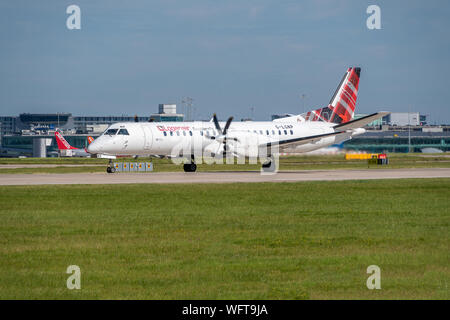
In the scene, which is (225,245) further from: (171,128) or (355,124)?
(355,124)

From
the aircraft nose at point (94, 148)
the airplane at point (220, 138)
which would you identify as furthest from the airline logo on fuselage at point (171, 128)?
the aircraft nose at point (94, 148)

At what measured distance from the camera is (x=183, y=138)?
50.1m

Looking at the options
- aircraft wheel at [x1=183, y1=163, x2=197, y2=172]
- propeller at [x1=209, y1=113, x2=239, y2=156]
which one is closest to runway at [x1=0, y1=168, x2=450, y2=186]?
propeller at [x1=209, y1=113, x2=239, y2=156]

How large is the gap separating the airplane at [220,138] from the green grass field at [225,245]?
17.2 meters

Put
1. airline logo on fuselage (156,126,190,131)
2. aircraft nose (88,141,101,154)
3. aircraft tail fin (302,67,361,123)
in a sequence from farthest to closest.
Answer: aircraft tail fin (302,67,361,123) → airline logo on fuselage (156,126,190,131) → aircraft nose (88,141,101,154)

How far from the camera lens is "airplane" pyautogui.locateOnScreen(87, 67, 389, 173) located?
159ft

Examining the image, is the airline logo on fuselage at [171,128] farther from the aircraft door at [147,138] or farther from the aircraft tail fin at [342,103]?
the aircraft tail fin at [342,103]

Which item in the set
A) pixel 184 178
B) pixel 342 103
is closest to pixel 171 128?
pixel 184 178

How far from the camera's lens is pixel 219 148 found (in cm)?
4916

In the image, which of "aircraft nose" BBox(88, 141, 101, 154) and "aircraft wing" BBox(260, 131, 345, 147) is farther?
"aircraft wing" BBox(260, 131, 345, 147)

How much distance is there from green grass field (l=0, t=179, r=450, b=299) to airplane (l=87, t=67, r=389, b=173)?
17.2 metres

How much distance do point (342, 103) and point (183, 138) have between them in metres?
15.9

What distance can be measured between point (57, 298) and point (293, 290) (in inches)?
174

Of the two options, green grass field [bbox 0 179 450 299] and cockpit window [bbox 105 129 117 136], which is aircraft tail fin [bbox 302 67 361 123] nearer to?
cockpit window [bbox 105 129 117 136]
